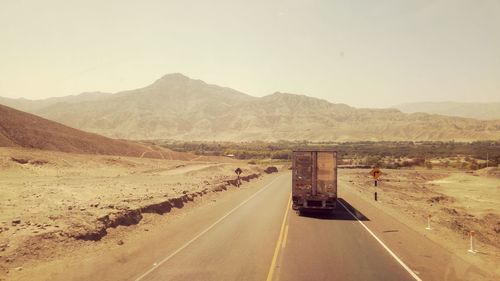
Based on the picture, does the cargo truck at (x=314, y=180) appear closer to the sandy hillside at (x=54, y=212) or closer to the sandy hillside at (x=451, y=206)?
the sandy hillside at (x=451, y=206)

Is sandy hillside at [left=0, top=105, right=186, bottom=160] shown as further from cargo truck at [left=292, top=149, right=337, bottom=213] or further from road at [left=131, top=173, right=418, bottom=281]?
road at [left=131, top=173, right=418, bottom=281]

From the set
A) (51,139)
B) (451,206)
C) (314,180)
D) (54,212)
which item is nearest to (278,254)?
(314,180)

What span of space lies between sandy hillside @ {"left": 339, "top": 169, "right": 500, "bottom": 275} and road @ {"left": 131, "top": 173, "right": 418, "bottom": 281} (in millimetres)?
3631

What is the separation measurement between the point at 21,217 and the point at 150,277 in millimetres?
10200

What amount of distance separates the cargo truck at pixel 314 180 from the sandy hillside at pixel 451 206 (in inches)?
171

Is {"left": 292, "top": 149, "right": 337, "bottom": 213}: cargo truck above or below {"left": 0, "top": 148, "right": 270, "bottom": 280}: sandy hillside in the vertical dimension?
above

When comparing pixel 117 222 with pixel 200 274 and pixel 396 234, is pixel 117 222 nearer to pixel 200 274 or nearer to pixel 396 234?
pixel 200 274

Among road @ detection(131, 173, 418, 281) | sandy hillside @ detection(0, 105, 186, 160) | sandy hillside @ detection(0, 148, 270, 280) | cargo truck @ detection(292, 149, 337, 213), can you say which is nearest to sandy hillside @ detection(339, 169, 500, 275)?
road @ detection(131, 173, 418, 281)

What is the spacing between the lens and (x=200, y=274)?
11555 mm

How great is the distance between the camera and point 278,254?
13789 mm

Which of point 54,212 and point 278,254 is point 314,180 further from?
point 54,212

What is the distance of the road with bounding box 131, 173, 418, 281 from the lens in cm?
1157

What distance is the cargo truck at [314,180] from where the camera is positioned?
23.4 meters

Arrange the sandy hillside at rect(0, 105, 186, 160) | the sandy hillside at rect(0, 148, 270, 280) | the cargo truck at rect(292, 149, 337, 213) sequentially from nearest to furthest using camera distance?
the sandy hillside at rect(0, 148, 270, 280)
the cargo truck at rect(292, 149, 337, 213)
the sandy hillside at rect(0, 105, 186, 160)
